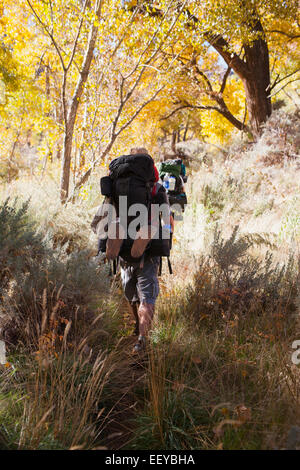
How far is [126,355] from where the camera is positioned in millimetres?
2848

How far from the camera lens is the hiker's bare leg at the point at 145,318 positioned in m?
2.87

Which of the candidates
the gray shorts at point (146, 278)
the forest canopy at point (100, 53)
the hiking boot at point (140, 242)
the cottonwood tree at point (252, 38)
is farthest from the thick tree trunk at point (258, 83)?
the hiking boot at point (140, 242)

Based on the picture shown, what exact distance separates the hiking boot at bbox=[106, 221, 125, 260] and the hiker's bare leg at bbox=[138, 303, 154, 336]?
0.54 metres

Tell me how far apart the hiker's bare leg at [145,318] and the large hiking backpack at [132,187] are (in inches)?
16.9

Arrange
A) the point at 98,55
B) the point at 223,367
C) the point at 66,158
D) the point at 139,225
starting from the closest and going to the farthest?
1. the point at 223,367
2. the point at 139,225
3. the point at 66,158
4. the point at 98,55

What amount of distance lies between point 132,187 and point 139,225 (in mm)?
335

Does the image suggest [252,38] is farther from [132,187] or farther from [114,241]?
[114,241]

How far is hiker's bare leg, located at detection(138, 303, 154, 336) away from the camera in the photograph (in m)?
2.87

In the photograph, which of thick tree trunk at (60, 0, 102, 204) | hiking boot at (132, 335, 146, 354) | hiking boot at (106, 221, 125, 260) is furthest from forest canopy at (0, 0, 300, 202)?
hiking boot at (132, 335, 146, 354)

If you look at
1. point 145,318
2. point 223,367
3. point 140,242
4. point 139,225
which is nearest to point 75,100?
point 139,225

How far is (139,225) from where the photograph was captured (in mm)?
2871
